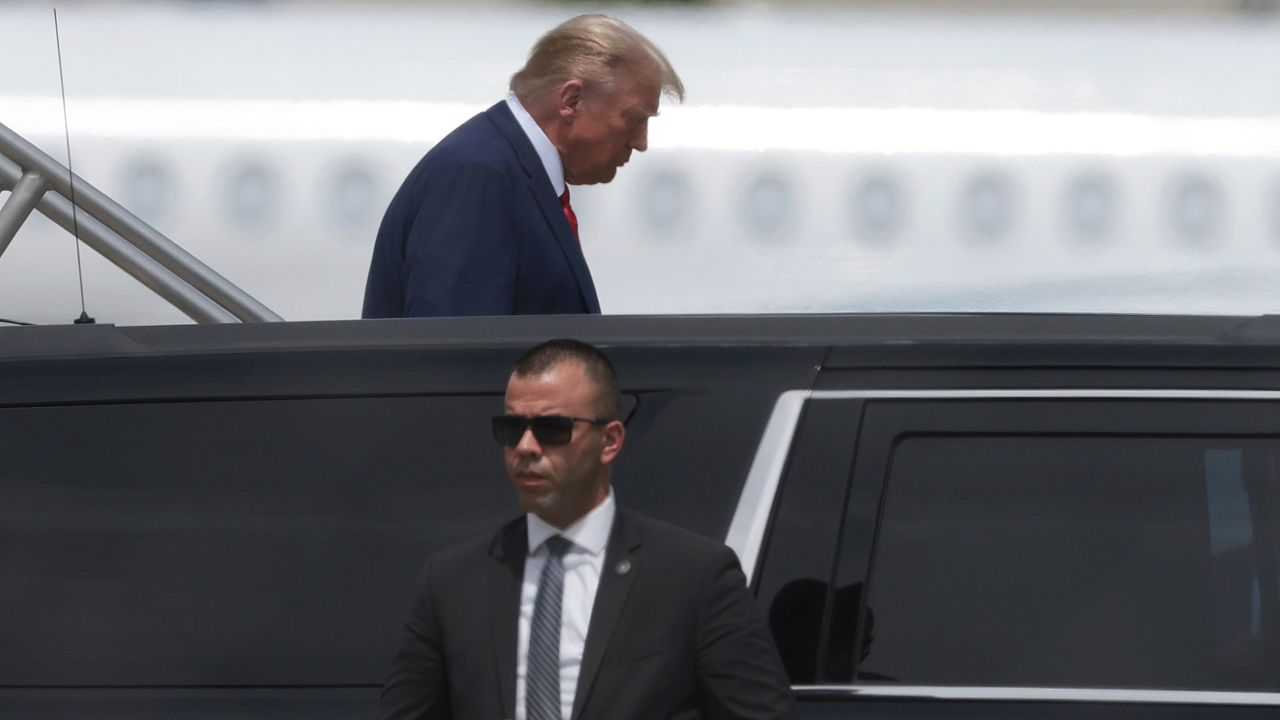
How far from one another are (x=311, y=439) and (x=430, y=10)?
8.78 metres

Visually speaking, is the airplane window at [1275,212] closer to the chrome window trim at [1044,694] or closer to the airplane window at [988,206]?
the airplane window at [988,206]

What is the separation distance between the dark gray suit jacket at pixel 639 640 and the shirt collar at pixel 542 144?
165cm

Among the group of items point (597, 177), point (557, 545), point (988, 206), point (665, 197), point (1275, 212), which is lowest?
point (557, 545)

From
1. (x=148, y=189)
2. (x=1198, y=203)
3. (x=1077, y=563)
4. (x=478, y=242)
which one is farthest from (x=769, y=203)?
(x=1077, y=563)

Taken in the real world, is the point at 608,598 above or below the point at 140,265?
below

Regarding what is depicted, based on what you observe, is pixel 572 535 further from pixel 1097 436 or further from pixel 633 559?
pixel 1097 436

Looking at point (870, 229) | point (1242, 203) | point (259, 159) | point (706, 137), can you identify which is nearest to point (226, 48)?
point (259, 159)

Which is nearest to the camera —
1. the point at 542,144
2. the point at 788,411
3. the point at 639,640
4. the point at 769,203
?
the point at 639,640

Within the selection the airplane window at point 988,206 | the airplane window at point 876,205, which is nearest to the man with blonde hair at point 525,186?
the airplane window at point 876,205

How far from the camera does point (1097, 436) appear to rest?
2412 millimetres

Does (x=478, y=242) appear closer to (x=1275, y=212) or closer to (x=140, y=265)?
(x=140, y=265)

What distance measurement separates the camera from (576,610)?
214 cm

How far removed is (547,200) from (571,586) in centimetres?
152

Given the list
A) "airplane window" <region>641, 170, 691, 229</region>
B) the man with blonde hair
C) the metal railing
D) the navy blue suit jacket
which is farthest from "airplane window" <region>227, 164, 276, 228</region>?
the navy blue suit jacket
